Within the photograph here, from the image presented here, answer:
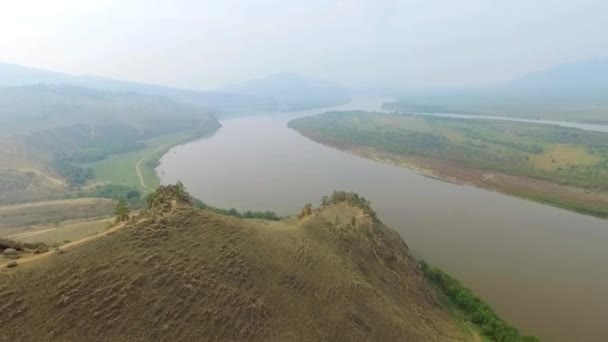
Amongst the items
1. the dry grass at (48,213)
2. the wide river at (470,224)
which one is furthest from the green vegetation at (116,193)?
the wide river at (470,224)

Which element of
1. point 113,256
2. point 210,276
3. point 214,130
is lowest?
point 214,130

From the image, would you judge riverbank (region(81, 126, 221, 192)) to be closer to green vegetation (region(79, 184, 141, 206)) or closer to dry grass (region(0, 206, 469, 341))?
green vegetation (region(79, 184, 141, 206))

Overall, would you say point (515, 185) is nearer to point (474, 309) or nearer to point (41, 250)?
point (474, 309)

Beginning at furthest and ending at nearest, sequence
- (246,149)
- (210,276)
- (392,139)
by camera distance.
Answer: (392,139)
(246,149)
(210,276)

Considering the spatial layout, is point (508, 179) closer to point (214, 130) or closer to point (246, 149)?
point (246, 149)

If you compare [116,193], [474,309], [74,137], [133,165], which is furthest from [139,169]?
[474,309]

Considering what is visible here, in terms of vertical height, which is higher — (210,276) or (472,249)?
(210,276)

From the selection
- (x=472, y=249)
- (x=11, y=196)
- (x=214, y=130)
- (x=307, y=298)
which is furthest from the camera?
(x=214, y=130)

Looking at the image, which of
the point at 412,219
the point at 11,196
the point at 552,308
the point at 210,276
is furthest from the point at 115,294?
the point at 11,196
